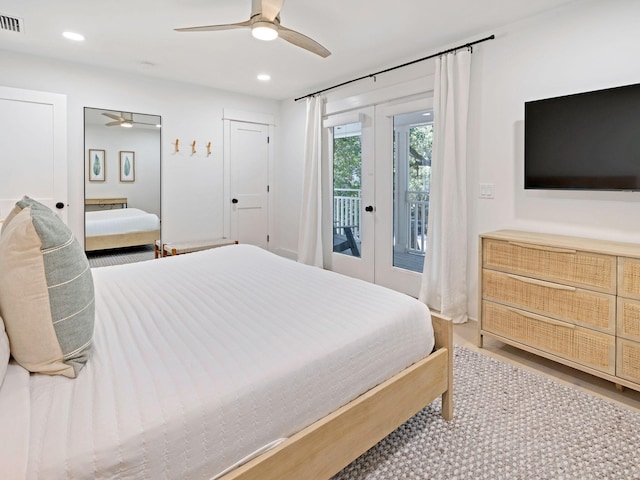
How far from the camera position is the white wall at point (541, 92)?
2379 millimetres

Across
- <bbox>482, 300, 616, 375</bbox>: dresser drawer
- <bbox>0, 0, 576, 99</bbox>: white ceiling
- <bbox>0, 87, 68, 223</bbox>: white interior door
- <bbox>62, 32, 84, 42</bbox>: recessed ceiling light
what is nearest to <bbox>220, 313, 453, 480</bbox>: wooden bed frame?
<bbox>482, 300, 616, 375</bbox>: dresser drawer

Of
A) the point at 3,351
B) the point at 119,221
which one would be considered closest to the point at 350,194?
the point at 119,221

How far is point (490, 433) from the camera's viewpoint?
179 cm

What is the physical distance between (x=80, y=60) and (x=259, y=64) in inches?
72.1

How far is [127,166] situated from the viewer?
13.8 feet

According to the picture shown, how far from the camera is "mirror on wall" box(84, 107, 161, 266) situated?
3990 millimetres

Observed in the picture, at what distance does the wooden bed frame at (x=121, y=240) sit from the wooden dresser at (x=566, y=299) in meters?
3.69

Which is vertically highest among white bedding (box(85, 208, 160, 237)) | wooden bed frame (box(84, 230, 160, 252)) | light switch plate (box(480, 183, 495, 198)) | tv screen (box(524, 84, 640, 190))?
tv screen (box(524, 84, 640, 190))

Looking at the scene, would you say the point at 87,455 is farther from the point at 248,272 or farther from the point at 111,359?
the point at 248,272

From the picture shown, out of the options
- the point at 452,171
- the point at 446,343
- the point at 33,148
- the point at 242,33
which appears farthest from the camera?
the point at 33,148

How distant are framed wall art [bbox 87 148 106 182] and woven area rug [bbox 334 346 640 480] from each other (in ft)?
12.8

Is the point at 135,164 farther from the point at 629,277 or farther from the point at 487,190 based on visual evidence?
the point at 629,277

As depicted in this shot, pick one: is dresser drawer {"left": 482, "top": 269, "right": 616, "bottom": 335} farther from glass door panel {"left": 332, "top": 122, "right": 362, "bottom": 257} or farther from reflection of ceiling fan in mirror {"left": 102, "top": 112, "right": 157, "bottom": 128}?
reflection of ceiling fan in mirror {"left": 102, "top": 112, "right": 157, "bottom": 128}

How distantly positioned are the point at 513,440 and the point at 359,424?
0.89 metres
